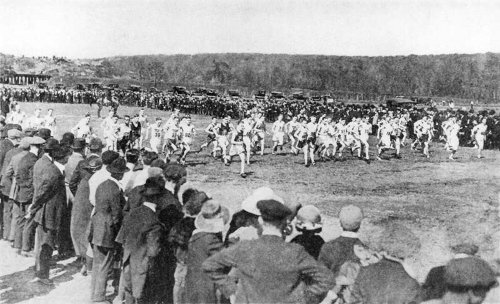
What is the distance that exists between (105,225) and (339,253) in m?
3.26

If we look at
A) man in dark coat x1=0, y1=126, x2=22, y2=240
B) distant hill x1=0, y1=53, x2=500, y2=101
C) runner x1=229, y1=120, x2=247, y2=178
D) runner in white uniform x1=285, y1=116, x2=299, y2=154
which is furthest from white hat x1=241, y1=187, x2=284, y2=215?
distant hill x1=0, y1=53, x2=500, y2=101

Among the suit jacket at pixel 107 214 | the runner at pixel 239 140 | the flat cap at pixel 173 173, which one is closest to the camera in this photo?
the flat cap at pixel 173 173

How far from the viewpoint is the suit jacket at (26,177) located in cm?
834

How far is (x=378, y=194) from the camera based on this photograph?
49.2 feet

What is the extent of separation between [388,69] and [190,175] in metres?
96.4

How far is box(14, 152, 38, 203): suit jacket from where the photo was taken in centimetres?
834

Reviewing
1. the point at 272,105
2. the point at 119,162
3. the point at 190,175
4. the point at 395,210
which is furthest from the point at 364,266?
the point at 272,105

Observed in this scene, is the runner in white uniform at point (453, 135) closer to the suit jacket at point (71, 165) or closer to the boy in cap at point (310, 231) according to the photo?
the suit jacket at point (71, 165)

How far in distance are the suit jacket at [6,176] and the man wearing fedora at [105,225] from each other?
10.4 feet

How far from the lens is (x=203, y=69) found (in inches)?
4624

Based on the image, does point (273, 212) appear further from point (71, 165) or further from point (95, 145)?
point (71, 165)

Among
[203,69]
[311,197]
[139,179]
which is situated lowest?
[311,197]

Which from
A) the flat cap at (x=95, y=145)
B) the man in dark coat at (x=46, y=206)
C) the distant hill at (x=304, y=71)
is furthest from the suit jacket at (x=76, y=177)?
the distant hill at (x=304, y=71)

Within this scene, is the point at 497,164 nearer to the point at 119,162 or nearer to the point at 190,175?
the point at 190,175
